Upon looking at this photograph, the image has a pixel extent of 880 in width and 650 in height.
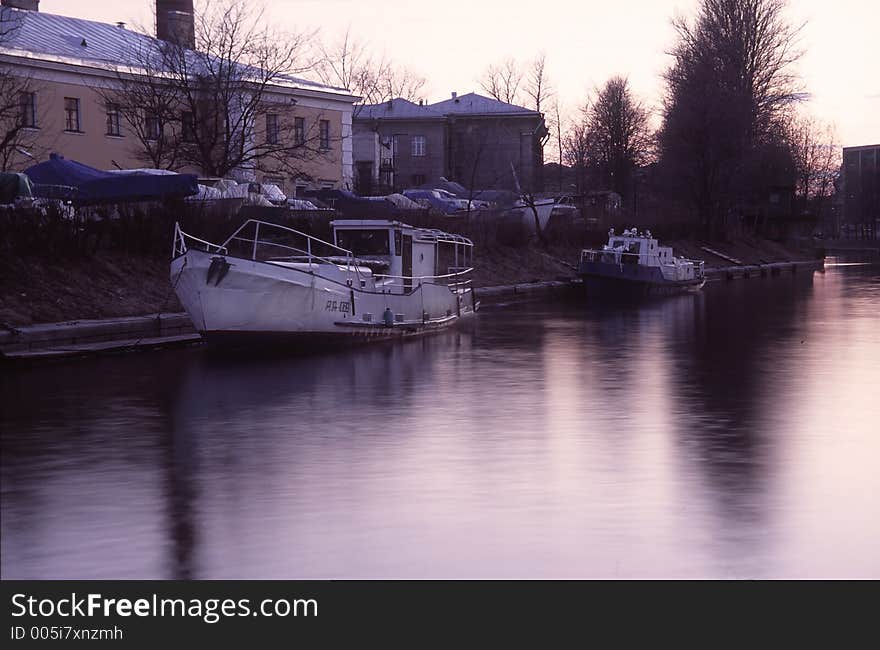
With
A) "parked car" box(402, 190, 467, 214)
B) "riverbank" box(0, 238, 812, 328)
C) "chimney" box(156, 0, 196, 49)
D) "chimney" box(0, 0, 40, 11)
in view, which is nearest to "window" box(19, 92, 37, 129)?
"chimney" box(0, 0, 40, 11)

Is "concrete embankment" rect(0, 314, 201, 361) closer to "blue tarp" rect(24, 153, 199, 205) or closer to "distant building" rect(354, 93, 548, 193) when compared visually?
"blue tarp" rect(24, 153, 199, 205)

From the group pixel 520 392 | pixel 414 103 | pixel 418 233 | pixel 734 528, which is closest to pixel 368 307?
pixel 418 233

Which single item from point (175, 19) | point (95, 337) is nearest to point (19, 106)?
point (175, 19)

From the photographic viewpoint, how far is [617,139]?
11738cm

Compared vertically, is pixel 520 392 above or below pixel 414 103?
below

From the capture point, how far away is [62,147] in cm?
5462

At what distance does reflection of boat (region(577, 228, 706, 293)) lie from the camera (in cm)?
5288

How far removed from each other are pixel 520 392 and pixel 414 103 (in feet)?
320

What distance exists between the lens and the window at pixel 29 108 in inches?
2066

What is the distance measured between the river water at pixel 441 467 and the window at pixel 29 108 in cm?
2981

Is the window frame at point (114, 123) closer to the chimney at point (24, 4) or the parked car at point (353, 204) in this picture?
the chimney at point (24, 4)

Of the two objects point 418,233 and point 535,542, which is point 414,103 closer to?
point 418,233

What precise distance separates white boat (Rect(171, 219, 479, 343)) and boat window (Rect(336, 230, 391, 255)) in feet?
0.07

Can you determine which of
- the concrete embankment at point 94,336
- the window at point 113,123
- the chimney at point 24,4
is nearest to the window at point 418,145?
the chimney at point 24,4
